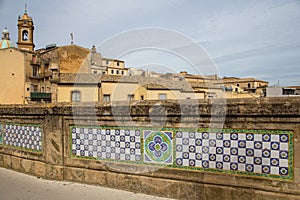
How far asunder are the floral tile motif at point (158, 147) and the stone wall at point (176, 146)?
0.6 inches

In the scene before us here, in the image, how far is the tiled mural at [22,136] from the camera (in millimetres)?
5633

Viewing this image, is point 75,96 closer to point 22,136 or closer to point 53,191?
point 22,136

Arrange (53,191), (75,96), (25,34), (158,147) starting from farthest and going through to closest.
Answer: (25,34) < (75,96) < (53,191) < (158,147)

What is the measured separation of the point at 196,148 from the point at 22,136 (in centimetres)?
430

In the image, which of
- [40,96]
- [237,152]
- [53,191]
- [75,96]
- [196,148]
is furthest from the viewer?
[40,96]

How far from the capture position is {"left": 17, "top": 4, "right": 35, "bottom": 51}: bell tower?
4472 centimetres

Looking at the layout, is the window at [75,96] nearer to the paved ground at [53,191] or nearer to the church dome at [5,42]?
the paved ground at [53,191]

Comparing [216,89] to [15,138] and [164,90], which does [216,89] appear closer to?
[164,90]

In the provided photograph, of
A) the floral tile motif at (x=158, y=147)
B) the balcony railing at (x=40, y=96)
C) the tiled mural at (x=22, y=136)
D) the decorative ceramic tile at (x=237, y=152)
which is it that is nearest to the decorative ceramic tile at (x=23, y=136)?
the tiled mural at (x=22, y=136)

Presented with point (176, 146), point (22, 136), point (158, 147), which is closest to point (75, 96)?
point (22, 136)

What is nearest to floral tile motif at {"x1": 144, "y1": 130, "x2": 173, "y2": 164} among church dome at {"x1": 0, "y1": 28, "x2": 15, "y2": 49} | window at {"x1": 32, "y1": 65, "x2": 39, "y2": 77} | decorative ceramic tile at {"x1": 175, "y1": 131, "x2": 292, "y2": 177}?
decorative ceramic tile at {"x1": 175, "y1": 131, "x2": 292, "y2": 177}

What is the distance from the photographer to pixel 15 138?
620 cm

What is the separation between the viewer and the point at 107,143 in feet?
15.3

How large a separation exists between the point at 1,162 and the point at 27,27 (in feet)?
149
